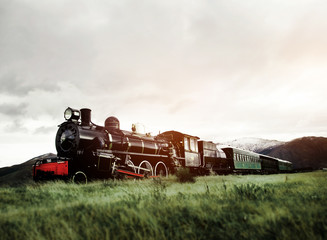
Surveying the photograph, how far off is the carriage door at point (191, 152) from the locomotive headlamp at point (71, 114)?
677 cm

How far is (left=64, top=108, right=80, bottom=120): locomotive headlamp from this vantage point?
30.5ft

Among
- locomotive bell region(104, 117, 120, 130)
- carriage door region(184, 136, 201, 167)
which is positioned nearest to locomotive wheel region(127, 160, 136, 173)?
locomotive bell region(104, 117, 120, 130)

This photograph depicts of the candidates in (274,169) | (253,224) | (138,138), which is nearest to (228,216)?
(253,224)

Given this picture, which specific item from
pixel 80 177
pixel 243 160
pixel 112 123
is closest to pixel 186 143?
pixel 112 123

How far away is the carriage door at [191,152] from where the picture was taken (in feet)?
44.4

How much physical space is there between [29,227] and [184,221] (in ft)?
6.41

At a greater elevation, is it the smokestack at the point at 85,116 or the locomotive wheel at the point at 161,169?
the smokestack at the point at 85,116

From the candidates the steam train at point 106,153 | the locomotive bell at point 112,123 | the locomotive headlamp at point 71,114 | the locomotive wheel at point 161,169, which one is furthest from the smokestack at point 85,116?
the locomotive wheel at point 161,169

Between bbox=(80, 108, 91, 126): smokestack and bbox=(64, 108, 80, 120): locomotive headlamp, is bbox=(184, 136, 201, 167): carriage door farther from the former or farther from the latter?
bbox=(64, 108, 80, 120): locomotive headlamp

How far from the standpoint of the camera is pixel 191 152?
14070mm

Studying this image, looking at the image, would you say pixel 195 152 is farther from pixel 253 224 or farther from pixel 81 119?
pixel 253 224

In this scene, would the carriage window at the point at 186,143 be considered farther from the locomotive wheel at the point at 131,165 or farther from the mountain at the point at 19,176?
the mountain at the point at 19,176

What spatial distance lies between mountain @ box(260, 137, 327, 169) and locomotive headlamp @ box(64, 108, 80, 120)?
139786 mm

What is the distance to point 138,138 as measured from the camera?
1065cm
